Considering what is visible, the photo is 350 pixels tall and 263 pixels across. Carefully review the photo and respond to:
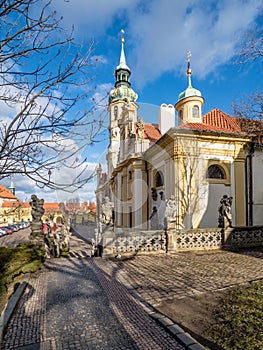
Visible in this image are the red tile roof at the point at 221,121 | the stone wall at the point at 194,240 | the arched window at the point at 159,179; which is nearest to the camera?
the stone wall at the point at 194,240

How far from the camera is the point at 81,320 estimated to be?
4.05 meters

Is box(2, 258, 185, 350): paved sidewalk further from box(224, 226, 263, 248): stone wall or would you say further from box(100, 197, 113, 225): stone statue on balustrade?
box(224, 226, 263, 248): stone wall

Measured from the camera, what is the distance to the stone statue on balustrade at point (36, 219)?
32.5 feet

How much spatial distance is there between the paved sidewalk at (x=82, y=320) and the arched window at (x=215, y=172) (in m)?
10.8

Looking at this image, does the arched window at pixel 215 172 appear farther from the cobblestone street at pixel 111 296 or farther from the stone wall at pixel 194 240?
the cobblestone street at pixel 111 296

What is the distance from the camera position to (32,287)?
19.3ft

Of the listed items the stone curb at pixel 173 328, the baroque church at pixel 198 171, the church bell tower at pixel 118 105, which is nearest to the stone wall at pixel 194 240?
the baroque church at pixel 198 171

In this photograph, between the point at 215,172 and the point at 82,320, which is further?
the point at 215,172

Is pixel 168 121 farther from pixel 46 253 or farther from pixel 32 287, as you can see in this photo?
pixel 32 287

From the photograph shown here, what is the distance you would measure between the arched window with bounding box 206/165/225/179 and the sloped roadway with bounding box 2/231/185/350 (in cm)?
1080

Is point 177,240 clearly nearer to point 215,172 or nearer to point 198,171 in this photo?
point 198,171

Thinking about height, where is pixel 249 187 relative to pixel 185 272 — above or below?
above

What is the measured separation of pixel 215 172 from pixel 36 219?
448 inches

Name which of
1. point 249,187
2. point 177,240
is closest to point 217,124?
point 249,187
